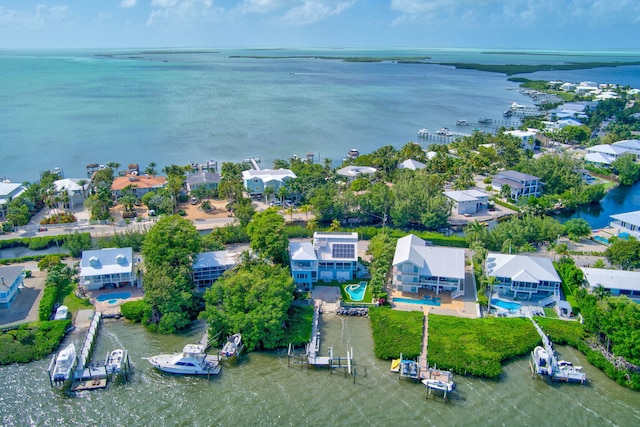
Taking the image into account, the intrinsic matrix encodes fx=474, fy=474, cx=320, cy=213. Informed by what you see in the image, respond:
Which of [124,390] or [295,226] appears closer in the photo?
[124,390]

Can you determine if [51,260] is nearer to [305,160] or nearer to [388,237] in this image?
[388,237]

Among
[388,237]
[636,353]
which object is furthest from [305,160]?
[636,353]

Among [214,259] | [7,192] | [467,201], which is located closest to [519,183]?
[467,201]

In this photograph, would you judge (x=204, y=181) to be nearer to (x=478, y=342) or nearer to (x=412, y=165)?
(x=412, y=165)

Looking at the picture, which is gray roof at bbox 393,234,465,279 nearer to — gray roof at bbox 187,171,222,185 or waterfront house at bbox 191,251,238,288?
waterfront house at bbox 191,251,238,288

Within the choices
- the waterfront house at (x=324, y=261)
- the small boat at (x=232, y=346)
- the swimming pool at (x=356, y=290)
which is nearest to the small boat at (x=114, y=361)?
the small boat at (x=232, y=346)

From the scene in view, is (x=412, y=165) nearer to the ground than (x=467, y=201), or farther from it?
farther from it
